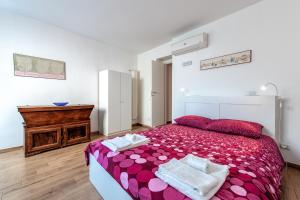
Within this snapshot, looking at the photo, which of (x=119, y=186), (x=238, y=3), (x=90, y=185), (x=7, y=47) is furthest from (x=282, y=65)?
(x=7, y=47)

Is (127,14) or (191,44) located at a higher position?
(127,14)

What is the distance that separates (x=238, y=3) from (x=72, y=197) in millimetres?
3602

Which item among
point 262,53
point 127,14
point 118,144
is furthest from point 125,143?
point 262,53

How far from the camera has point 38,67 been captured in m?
2.93

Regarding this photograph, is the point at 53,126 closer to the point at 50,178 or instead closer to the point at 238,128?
the point at 50,178

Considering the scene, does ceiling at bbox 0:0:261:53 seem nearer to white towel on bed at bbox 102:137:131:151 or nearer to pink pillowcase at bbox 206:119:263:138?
pink pillowcase at bbox 206:119:263:138

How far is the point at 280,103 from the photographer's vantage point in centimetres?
214

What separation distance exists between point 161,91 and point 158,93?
0.55 ft

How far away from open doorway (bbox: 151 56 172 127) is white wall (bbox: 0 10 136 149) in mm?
1578

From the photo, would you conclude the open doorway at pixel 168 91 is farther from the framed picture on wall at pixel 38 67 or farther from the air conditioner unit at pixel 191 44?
the framed picture on wall at pixel 38 67

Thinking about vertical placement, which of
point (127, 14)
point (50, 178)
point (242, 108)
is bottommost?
point (50, 178)

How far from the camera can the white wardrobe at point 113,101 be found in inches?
146

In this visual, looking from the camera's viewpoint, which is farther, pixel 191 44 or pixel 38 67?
pixel 191 44

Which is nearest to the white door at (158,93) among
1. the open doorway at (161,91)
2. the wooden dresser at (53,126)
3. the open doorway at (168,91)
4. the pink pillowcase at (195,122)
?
the open doorway at (161,91)
